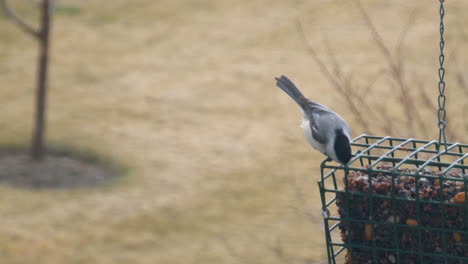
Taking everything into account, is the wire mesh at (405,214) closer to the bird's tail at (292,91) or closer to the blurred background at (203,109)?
the bird's tail at (292,91)

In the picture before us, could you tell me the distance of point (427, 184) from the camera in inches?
132

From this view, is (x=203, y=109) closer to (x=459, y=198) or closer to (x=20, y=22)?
(x=20, y=22)

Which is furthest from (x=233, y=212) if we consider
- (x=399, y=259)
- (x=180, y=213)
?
(x=399, y=259)

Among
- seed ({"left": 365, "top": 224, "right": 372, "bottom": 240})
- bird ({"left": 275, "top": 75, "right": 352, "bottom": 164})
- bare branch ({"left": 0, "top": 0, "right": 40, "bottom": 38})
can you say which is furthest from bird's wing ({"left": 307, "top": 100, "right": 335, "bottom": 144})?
bare branch ({"left": 0, "top": 0, "right": 40, "bottom": 38})

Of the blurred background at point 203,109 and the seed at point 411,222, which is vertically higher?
the blurred background at point 203,109

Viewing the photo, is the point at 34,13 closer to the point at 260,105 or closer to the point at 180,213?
the point at 260,105

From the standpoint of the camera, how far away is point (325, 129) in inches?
155

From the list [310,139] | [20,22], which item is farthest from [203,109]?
[310,139]

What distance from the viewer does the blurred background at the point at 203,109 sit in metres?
7.64

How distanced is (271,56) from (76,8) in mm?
4151

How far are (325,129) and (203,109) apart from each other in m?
6.77

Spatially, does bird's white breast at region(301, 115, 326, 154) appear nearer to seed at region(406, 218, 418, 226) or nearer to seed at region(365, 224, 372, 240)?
seed at region(365, 224, 372, 240)

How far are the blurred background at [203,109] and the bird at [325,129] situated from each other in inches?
42.6

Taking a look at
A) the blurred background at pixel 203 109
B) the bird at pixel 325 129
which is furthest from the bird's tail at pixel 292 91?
the blurred background at pixel 203 109
